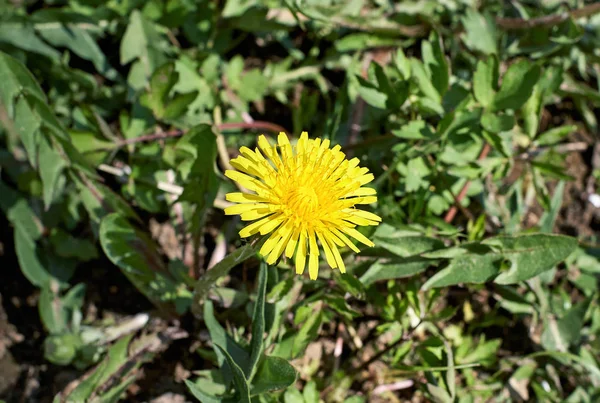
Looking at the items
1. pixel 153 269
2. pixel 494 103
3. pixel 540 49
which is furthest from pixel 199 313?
pixel 540 49

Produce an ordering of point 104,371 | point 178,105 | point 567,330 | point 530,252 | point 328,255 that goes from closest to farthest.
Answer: point 328,255
point 530,252
point 104,371
point 178,105
point 567,330

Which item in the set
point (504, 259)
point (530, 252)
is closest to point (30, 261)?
point (504, 259)

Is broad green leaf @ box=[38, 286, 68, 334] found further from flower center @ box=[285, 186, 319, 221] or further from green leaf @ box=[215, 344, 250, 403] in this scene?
flower center @ box=[285, 186, 319, 221]

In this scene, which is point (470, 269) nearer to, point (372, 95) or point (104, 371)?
point (372, 95)

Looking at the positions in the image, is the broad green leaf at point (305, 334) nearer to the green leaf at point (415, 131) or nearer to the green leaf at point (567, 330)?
the green leaf at point (415, 131)

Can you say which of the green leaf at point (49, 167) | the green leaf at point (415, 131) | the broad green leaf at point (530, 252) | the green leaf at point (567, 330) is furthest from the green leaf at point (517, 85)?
the green leaf at point (49, 167)

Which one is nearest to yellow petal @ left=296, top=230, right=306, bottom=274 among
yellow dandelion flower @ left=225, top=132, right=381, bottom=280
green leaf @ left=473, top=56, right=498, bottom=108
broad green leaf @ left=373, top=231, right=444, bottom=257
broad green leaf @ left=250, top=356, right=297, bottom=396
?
yellow dandelion flower @ left=225, top=132, right=381, bottom=280
